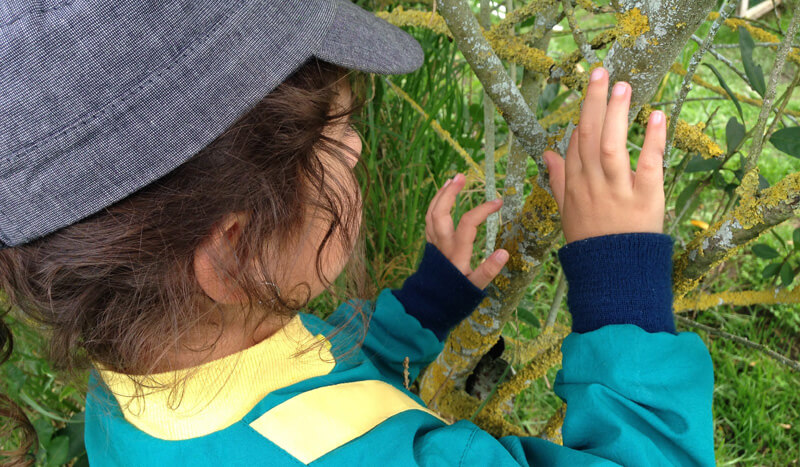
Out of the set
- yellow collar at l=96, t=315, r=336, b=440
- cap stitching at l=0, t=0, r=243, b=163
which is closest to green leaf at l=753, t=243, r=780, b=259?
yellow collar at l=96, t=315, r=336, b=440

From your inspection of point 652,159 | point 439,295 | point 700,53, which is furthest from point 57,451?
point 700,53

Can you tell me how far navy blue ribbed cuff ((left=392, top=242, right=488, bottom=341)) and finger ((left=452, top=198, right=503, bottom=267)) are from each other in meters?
0.03

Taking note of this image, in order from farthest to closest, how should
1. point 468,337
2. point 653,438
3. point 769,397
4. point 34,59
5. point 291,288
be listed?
1. point 769,397
2. point 468,337
3. point 291,288
4. point 653,438
5. point 34,59

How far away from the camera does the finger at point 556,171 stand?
→ 2.57 ft

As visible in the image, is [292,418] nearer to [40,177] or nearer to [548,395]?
[40,177]

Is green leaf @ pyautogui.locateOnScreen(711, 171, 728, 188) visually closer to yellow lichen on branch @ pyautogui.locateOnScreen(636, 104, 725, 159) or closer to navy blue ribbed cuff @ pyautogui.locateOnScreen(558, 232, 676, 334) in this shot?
yellow lichen on branch @ pyautogui.locateOnScreen(636, 104, 725, 159)

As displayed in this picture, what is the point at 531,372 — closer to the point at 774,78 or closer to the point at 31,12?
the point at 774,78

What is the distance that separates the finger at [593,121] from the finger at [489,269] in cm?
27

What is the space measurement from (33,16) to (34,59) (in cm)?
5

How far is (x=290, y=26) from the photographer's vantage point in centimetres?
69

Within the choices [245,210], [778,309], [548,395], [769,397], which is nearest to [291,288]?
[245,210]

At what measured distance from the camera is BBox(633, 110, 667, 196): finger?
0.66 m

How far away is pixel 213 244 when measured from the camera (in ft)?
2.44

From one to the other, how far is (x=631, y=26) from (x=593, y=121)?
0.38ft
